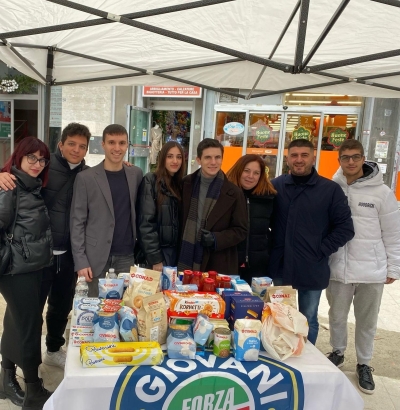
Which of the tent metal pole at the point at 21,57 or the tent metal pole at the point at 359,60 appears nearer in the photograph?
the tent metal pole at the point at 359,60

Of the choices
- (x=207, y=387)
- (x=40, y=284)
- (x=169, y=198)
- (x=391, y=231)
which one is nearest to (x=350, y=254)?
(x=391, y=231)

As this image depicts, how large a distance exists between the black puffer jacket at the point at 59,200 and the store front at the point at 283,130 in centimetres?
631

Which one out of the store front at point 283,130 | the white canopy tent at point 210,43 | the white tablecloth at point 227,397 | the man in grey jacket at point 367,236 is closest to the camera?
the white tablecloth at point 227,397

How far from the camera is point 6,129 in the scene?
9.47 m

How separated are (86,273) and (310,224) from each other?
5.28 feet

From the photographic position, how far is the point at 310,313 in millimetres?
2941

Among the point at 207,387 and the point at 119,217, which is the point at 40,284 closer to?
the point at 119,217

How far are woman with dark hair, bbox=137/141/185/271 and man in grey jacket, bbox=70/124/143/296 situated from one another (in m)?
0.08

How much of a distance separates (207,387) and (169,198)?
4.77 feet

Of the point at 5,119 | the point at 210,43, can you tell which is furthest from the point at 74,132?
the point at 5,119

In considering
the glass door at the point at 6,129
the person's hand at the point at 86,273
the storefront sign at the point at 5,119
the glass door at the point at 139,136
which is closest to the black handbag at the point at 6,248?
the person's hand at the point at 86,273

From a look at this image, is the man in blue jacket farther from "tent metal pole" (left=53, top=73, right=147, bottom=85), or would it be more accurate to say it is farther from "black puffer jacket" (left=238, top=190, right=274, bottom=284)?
"tent metal pole" (left=53, top=73, right=147, bottom=85)

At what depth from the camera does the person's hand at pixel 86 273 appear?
2.56 meters

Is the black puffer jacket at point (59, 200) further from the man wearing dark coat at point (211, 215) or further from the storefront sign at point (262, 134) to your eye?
the storefront sign at point (262, 134)
